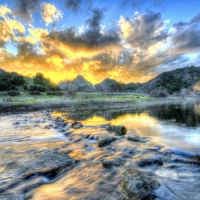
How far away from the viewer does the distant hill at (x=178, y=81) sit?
134587 millimetres

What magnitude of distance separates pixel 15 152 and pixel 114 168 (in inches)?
174

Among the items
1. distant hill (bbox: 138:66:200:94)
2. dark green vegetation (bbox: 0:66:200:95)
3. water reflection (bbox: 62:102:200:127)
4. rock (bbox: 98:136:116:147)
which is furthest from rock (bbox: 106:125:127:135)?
distant hill (bbox: 138:66:200:94)

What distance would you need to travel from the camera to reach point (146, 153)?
5367 mm

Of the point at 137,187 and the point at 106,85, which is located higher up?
the point at 106,85

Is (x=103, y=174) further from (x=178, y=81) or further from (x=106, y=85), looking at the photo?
(x=178, y=81)

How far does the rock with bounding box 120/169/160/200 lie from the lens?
2.76m

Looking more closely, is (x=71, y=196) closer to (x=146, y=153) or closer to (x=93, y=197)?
(x=93, y=197)

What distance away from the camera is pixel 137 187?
2820 millimetres

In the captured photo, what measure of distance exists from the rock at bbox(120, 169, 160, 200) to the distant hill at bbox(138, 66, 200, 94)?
464 feet

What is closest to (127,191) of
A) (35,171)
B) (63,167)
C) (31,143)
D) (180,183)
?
(180,183)

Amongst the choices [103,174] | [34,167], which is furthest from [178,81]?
[34,167]

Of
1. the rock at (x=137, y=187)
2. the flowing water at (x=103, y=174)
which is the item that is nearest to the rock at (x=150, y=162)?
the flowing water at (x=103, y=174)

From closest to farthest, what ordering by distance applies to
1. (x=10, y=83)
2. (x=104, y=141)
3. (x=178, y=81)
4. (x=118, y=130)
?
(x=104, y=141) → (x=118, y=130) → (x=10, y=83) → (x=178, y=81)

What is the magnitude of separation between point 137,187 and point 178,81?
541 feet
